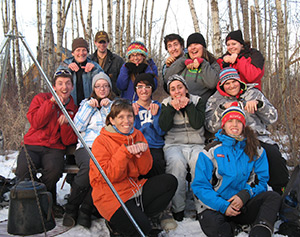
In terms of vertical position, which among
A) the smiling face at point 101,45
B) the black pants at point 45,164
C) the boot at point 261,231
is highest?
the smiling face at point 101,45

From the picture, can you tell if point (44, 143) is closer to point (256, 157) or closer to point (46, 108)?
point (46, 108)

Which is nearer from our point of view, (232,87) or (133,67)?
(232,87)

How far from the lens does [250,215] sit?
2.81 metres

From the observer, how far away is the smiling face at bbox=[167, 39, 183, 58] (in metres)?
4.40

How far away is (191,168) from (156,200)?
2.00 feet

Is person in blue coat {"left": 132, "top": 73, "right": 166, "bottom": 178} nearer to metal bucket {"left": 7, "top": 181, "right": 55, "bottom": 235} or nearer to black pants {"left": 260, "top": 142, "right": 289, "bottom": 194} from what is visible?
black pants {"left": 260, "top": 142, "right": 289, "bottom": 194}

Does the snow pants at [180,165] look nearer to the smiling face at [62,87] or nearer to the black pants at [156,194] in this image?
the black pants at [156,194]

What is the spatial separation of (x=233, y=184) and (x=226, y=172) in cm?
14

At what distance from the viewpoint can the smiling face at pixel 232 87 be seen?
11.6ft

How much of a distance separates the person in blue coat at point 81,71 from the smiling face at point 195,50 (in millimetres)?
1477

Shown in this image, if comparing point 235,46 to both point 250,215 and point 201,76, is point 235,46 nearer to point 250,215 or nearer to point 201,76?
point 201,76

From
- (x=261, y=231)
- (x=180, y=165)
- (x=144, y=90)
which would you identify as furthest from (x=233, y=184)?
(x=144, y=90)

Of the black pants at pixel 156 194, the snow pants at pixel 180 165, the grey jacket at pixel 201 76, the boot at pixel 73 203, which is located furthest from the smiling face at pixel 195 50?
the boot at pixel 73 203

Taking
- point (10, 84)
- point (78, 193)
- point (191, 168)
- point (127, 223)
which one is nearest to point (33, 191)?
point (78, 193)
